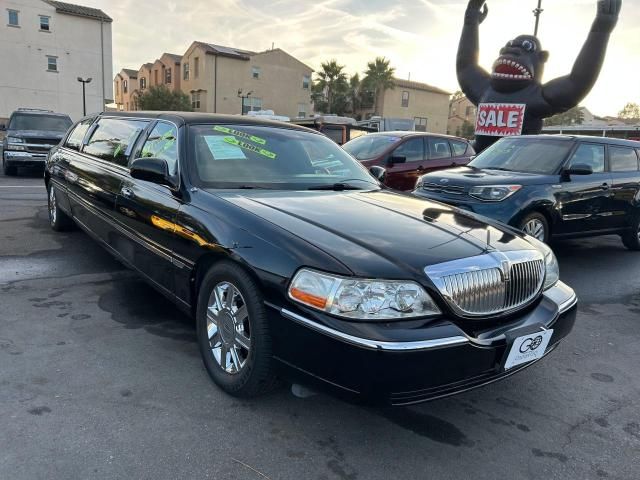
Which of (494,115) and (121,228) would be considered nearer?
(121,228)

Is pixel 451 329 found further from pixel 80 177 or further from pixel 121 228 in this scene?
pixel 80 177

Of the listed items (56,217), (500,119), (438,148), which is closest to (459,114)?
(500,119)

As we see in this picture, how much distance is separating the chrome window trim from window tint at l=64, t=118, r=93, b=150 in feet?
14.6

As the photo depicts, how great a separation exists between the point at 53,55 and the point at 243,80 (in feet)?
48.8

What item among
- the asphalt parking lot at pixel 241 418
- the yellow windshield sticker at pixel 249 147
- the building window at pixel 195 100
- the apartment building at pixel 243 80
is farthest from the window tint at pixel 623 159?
the building window at pixel 195 100

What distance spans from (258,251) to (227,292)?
1.36 ft

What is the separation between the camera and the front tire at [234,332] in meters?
2.52

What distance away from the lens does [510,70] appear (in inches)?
494

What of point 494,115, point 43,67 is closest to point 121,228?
point 494,115

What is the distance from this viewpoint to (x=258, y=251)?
2.55 metres

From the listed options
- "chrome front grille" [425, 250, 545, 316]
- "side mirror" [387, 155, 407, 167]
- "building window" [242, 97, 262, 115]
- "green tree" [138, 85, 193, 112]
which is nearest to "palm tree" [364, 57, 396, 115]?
"building window" [242, 97, 262, 115]

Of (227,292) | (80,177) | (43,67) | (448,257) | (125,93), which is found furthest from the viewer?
A: (125,93)

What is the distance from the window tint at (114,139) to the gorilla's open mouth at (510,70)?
10.6m

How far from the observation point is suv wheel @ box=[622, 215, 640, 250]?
7.52m
